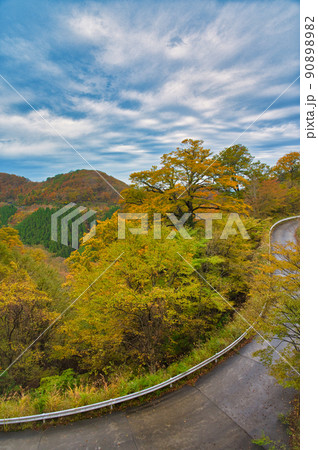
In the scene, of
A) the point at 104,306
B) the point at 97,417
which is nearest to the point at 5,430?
the point at 97,417

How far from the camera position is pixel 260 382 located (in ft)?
26.1

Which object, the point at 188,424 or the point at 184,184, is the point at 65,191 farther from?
the point at 188,424

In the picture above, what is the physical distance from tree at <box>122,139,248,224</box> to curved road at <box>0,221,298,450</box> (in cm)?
1207

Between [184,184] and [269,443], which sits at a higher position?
[184,184]

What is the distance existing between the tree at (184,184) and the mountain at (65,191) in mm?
100294

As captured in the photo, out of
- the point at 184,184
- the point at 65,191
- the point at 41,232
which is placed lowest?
the point at 41,232

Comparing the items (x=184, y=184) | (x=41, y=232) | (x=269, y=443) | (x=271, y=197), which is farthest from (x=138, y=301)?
(x=41, y=232)

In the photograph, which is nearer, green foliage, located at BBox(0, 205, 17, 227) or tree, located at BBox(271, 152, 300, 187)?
tree, located at BBox(271, 152, 300, 187)

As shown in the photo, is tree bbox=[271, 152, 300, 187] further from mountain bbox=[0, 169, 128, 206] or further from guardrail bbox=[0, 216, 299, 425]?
mountain bbox=[0, 169, 128, 206]

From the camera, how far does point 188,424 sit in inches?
251

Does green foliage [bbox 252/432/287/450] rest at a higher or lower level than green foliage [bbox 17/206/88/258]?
lower

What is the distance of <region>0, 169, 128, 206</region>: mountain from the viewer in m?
134

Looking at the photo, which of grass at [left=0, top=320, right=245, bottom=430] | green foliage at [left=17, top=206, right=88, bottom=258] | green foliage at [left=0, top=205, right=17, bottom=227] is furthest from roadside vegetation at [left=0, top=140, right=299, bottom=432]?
green foliage at [left=0, top=205, right=17, bottom=227]

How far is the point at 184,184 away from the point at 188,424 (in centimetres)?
1603
